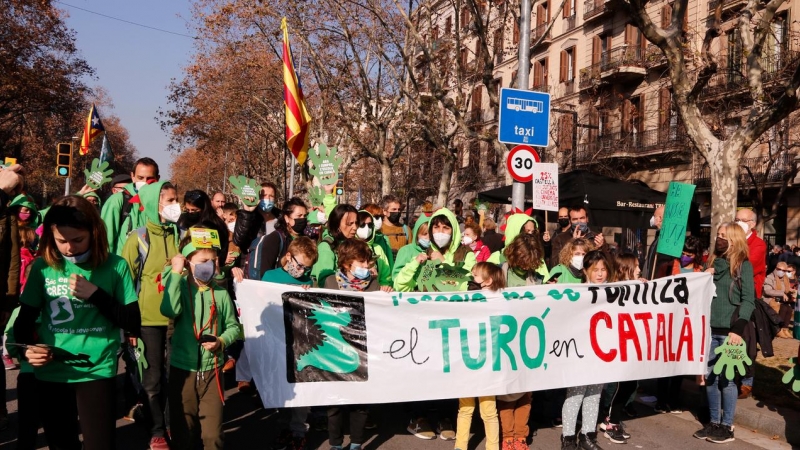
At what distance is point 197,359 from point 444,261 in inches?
95.2

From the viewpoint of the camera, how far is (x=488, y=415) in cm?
539

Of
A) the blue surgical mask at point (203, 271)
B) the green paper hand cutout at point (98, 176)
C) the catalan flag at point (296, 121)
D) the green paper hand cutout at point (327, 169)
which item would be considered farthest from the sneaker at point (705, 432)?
the catalan flag at point (296, 121)

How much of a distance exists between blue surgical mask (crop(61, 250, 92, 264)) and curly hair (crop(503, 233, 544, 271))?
3.44m

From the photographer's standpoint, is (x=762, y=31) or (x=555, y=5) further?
(x=555, y=5)

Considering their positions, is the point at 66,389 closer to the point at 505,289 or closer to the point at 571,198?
the point at 505,289

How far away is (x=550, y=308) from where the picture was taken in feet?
18.7

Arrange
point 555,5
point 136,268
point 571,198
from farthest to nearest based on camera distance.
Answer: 1. point 555,5
2. point 571,198
3. point 136,268

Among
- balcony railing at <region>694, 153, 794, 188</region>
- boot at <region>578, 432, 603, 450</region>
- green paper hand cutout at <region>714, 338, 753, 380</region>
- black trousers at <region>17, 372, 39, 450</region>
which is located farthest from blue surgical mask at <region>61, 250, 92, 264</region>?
balcony railing at <region>694, 153, 794, 188</region>

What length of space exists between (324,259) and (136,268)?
1.57 metres

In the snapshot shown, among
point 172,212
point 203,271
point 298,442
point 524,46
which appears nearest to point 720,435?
point 298,442

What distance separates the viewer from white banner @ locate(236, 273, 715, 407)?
→ 526cm

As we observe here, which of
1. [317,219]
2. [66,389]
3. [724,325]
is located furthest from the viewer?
[317,219]

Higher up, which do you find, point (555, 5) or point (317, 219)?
point (555, 5)

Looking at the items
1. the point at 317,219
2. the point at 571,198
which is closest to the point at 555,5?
the point at 571,198
